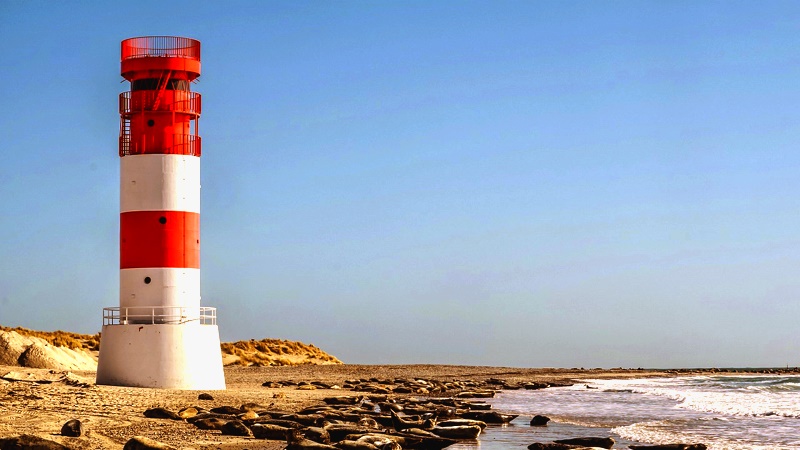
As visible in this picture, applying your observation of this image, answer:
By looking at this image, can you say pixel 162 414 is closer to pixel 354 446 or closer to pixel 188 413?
pixel 188 413

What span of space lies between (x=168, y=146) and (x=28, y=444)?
47.9ft

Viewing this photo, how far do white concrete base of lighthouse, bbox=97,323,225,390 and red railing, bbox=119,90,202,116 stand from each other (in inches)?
230

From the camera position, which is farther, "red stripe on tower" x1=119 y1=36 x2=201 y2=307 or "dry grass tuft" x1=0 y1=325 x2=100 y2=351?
"dry grass tuft" x1=0 y1=325 x2=100 y2=351

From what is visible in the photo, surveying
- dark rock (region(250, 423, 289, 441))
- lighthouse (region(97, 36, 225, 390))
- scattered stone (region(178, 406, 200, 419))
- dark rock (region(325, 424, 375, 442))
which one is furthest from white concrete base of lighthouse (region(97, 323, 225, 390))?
dark rock (region(325, 424, 375, 442))

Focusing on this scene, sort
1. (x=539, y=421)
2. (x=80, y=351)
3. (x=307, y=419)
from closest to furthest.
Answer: (x=307, y=419) < (x=539, y=421) < (x=80, y=351)

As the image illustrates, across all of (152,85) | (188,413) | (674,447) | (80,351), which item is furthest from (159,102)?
(80,351)

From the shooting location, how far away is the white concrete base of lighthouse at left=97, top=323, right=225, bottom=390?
26.7 meters

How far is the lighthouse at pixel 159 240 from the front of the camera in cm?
2686

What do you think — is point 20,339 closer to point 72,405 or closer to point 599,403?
point 72,405

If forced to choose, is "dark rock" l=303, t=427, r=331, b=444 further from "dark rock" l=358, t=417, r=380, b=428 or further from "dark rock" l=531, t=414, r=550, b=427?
"dark rock" l=531, t=414, r=550, b=427

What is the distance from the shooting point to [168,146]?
27.5m

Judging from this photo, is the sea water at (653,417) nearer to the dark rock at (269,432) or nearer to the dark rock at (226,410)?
the dark rock at (269,432)

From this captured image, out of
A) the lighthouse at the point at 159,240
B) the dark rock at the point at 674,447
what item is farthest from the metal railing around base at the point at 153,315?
the dark rock at the point at 674,447

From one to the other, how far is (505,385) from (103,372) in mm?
18256
